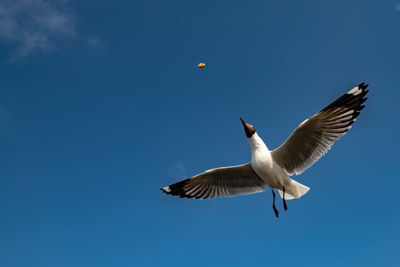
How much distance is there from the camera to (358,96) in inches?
275

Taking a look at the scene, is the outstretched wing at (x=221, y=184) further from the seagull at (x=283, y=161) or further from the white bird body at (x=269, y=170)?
the white bird body at (x=269, y=170)

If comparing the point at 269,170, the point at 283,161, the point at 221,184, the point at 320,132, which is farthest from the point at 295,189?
the point at 221,184

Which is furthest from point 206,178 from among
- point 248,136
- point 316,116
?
point 316,116

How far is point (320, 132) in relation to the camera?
7297 mm

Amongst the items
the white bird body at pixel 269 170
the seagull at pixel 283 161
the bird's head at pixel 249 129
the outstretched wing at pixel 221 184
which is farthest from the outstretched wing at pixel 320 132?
the outstretched wing at pixel 221 184

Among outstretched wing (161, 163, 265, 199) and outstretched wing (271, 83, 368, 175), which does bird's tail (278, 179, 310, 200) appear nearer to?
outstretched wing (271, 83, 368, 175)

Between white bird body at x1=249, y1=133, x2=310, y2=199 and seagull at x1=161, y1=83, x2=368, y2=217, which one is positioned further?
white bird body at x1=249, y1=133, x2=310, y2=199

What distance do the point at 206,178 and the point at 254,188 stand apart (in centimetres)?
111

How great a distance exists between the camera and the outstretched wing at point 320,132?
7.03 metres

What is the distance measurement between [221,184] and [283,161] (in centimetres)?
167

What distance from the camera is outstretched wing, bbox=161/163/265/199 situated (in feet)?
27.8

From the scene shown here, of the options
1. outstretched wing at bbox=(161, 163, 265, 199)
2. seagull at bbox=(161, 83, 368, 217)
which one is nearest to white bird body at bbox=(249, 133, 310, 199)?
seagull at bbox=(161, 83, 368, 217)

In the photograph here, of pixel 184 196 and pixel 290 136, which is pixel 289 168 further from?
pixel 184 196

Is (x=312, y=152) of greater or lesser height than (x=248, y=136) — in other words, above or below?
below
